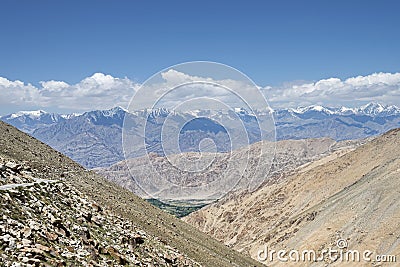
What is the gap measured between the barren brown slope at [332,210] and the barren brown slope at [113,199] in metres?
43.0

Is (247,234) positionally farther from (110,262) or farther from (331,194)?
(110,262)

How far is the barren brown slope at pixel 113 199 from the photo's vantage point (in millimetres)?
43375

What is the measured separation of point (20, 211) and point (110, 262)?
17.6 ft

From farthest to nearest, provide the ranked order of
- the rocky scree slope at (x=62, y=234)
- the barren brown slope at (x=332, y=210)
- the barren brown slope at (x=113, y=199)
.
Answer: the barren brown slope at (x=332, y=210) < the barren brown slope at (x=113, y=199) < the rocky scree slope at (x=62, y=234)

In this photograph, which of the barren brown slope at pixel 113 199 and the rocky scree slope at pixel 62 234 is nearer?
the rocky scree slope at pixel 62 234

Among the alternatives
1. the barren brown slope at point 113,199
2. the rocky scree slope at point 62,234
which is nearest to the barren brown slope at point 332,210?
the barren brown slope at point 113,199

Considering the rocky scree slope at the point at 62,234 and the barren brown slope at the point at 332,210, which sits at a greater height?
the barren brown slope at the point at 332,210

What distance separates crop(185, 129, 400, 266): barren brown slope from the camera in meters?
91.8

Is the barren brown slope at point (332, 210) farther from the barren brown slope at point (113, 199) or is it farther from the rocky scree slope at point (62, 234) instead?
the rocky scree slope at point (62, 234)

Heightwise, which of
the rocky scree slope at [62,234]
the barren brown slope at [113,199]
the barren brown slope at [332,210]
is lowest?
the rocky scree slope at [62,234]

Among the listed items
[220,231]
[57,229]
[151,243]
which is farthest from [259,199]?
[57,229]

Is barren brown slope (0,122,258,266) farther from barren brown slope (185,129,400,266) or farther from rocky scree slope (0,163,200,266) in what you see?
barren brown slope (185,129,400,266)

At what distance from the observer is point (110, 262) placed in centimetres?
2203

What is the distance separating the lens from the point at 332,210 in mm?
113188
